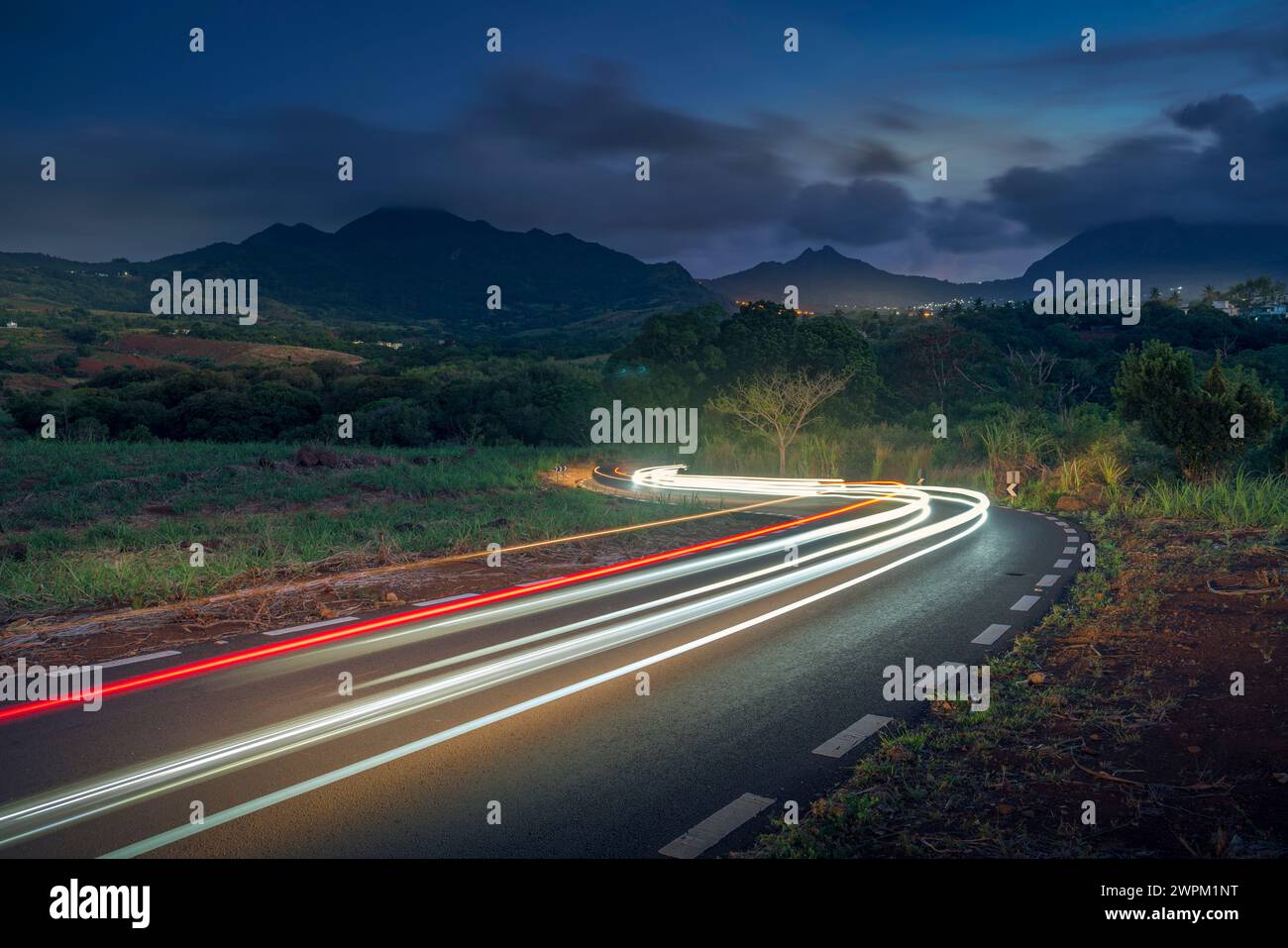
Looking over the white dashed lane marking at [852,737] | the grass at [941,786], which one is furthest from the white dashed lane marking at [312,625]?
the grass at [941,786]

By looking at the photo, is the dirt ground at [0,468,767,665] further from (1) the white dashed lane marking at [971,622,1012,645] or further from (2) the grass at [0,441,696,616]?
(1) the white dashed lane marking at [971,622,1012,645]

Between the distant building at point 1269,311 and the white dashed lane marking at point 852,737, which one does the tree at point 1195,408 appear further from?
the distant building at point 1269,311

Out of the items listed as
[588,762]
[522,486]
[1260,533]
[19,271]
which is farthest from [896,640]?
[19,271]

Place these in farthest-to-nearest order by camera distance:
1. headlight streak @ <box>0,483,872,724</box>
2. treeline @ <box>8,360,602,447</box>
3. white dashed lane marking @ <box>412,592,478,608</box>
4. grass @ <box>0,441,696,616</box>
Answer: treeline @ <box>8,360,602,447</box> < grass @ <box>0,441,696,616</box> < white dashed lane marking @ <box>412,592,478,608</box> < headlight streak @ <box>0,483,872,724</box>

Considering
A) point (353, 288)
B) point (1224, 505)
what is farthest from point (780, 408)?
point (353, 288)

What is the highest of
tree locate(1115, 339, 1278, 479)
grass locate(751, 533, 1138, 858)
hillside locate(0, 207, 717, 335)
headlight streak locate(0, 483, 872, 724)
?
hillside locate(0, 207, 717, 335)

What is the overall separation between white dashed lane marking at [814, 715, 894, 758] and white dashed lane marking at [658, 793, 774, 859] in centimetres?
86

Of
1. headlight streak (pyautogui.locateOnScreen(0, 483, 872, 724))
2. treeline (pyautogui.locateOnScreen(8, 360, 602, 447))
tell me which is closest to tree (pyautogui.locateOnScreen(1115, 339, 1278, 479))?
headlight streak (pyautogui.locateOnScreen(0, 483, 872, 724))

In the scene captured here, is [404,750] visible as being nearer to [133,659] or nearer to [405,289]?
[133,659]

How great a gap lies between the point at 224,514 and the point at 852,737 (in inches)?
616

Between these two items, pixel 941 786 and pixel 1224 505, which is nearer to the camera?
pixel 941 786

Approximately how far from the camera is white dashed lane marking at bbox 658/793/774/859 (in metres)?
3.87

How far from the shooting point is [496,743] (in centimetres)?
530
